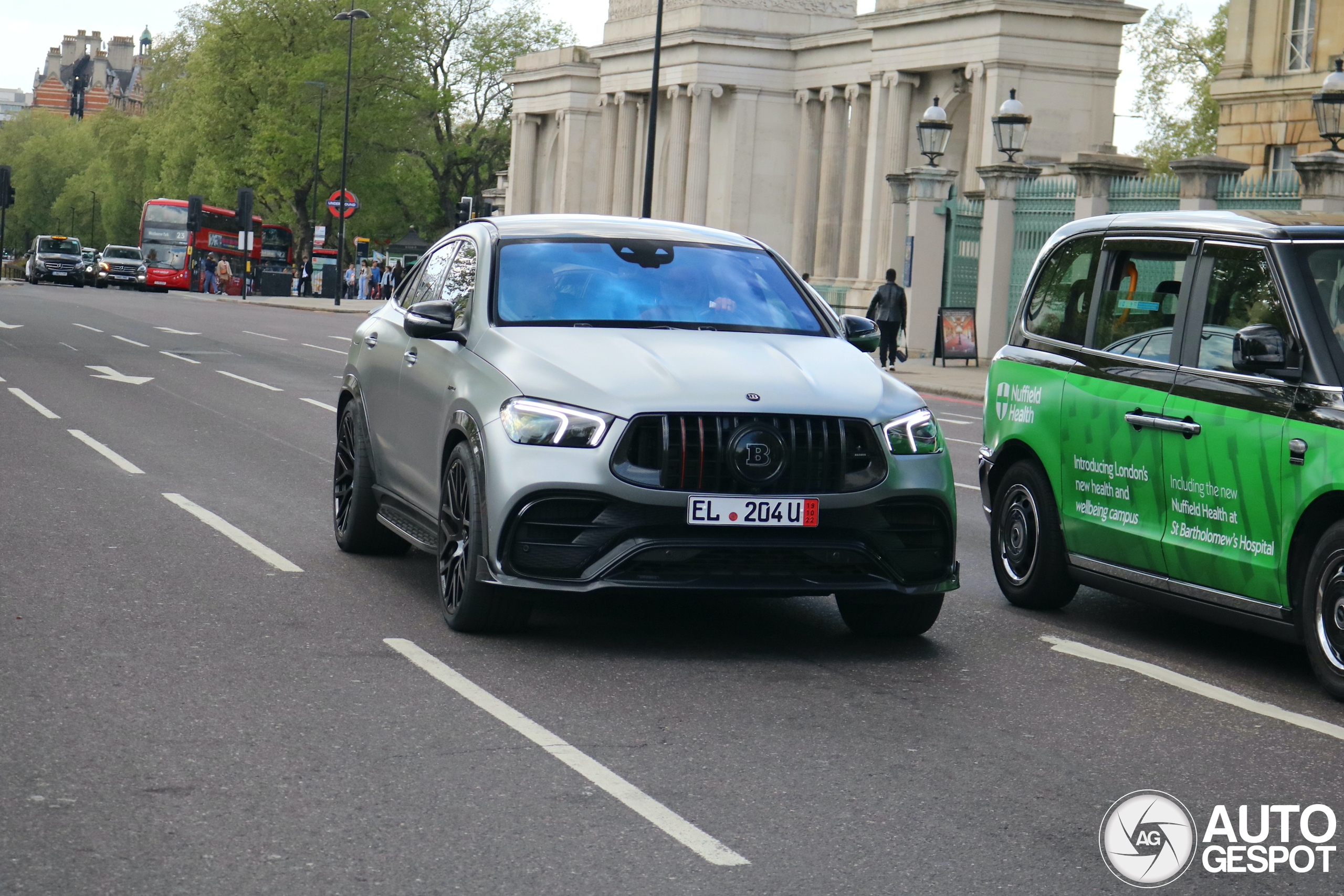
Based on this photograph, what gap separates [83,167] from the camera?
145m

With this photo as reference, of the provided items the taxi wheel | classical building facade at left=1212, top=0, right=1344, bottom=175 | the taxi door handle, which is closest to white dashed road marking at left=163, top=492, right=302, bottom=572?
the taxi door handle

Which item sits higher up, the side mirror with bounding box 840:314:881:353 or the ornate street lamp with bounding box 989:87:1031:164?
the ornate street lamp with bounding box 989:87:1031:164

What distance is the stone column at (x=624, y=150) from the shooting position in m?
76.1

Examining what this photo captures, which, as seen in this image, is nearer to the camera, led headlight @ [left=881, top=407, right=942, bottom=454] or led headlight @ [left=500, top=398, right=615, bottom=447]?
led headlight @ [left=500, top=398, right=615, bottom=447]

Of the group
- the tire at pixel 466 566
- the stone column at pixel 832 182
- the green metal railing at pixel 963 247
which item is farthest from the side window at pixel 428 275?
the stone column at pixel 832 182

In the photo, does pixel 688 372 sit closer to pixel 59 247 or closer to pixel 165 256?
pixel 59 247

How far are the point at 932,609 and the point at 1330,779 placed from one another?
2212mm

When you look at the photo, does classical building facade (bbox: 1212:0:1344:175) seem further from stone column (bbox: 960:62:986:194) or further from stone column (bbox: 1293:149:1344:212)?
stone column (bbox: 960:62:986:194)

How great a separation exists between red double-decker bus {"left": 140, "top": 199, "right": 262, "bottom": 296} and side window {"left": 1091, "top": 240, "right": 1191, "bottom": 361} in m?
74.1

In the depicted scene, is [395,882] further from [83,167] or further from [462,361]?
[83,167]

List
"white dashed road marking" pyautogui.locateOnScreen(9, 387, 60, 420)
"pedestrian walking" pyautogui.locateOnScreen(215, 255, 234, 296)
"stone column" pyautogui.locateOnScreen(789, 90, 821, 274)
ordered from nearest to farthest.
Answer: "white dashed road marking" pyautogui.locateOnScreen(9, 387, 60, 420) → "stone column" pyautogui.locateOnScreen(789, 90, 821, 274) → "pedestrian walking" pyautogui.locateOnScreen(215, 255, 234, 296)

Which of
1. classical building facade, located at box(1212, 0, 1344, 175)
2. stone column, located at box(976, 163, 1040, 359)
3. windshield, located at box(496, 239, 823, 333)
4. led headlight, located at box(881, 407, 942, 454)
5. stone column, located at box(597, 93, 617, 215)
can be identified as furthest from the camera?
stone column, located at box(597, 93, 617, 215)

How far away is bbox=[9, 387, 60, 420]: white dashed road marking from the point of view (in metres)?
16.9

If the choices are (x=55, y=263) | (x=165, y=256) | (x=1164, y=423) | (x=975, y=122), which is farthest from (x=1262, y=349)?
(x=165, y=256)
